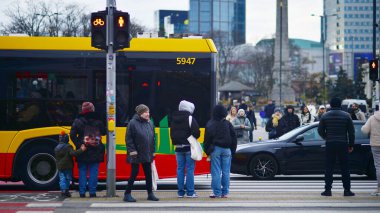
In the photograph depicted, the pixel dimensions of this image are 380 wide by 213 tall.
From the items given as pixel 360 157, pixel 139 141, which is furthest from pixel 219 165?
pixel 360 157

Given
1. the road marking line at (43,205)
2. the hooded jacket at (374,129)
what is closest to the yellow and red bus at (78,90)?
the road marking line at (43,205)

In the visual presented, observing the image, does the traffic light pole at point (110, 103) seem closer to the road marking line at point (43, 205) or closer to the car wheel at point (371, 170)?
the road marking line at point (43, 205)

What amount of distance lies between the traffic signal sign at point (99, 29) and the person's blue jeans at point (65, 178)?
91.7 inches

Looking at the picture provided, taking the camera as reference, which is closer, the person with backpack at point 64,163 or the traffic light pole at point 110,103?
the traffic light pole at point 110,103

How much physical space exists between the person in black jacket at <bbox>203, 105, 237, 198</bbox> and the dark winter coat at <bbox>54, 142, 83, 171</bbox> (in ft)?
7.97

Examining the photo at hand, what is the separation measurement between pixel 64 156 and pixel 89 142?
29.4 inches

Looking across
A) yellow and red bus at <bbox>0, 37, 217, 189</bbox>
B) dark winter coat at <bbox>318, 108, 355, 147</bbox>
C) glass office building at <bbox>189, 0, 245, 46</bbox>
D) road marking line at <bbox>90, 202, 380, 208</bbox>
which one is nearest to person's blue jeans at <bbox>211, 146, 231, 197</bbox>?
road marking line at <bbox>90, 202, 380, 208</bbox>

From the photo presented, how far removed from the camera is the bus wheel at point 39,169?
15180 mm

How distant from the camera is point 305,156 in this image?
18.2m

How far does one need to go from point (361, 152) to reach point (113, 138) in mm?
7038

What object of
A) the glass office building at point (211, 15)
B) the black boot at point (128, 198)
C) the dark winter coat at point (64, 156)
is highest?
the glass office building at point (211, 15)

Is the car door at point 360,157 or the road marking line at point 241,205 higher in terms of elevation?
the car door at point 360,157

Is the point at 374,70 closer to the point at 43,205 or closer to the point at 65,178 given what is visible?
the point at 65,178

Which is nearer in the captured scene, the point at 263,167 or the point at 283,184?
the point at 283,184
